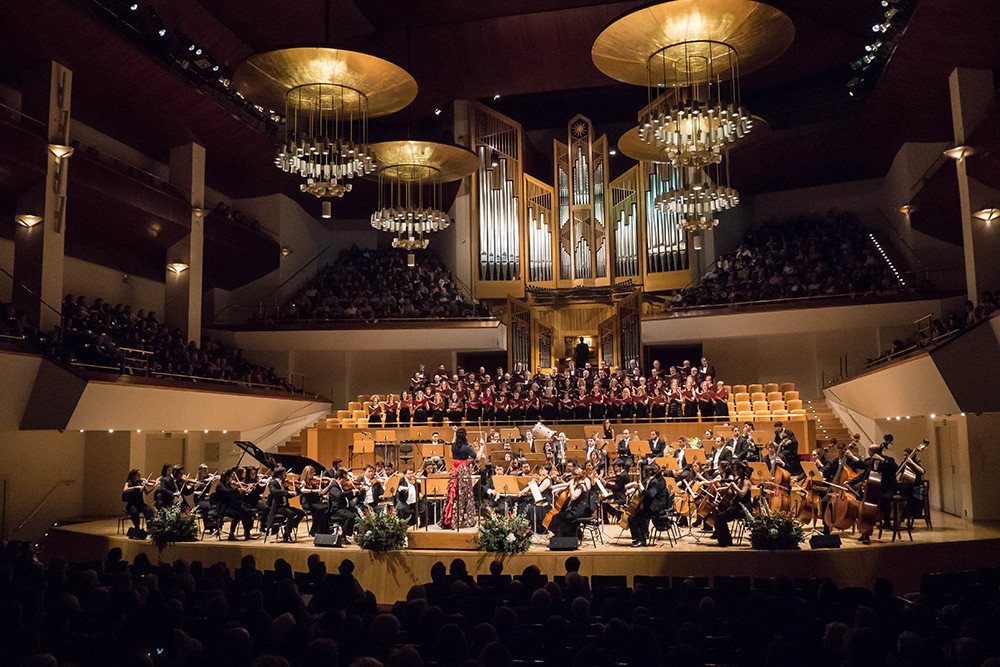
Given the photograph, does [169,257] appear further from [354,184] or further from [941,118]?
[941,118]

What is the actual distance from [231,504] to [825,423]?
1225 cm

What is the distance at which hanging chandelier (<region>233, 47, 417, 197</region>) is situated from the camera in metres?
10.9

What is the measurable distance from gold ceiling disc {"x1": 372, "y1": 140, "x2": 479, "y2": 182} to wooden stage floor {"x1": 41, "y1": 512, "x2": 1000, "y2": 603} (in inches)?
286

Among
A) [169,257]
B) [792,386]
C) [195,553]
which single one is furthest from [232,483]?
[792,386]

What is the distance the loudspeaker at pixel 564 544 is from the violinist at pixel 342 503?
2700mm

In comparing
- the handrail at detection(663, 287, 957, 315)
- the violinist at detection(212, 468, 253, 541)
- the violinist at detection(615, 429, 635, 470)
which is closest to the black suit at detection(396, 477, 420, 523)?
the violinist at detection(212, 468, 253, 541)

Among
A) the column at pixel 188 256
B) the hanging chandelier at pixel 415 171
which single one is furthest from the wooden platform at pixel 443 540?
the column at pixel 188 256

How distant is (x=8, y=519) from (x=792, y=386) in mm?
15775

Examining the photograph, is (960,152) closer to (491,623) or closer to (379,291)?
(491,623)

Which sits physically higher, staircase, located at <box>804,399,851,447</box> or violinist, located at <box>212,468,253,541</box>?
staircase, located at <box>804,399,851,447</box>

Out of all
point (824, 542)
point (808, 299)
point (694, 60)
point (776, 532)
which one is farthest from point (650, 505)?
point (808, 299)

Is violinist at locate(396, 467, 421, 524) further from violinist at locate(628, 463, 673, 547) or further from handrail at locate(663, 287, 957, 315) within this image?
handrail at locate(663, 287, 957, 315)

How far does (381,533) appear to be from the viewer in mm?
9812

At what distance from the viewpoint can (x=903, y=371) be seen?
12.4 meters
